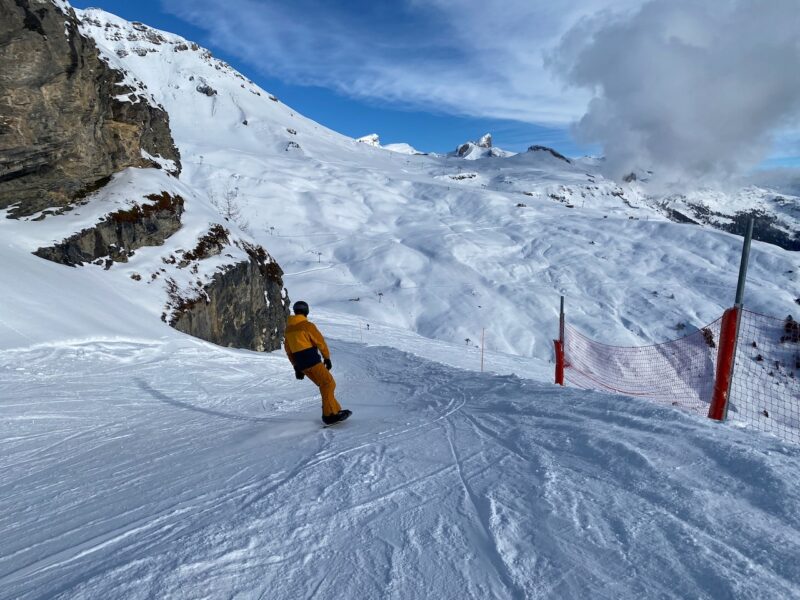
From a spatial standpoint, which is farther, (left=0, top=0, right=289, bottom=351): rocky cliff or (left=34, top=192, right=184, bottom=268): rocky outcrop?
(left=34, top=192, right=184, bottom=268): rocky outcrop

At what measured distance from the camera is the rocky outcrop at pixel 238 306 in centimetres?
1686

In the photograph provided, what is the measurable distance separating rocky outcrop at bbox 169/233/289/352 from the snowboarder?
10731 mm

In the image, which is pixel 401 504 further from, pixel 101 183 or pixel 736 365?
pixel 736 365

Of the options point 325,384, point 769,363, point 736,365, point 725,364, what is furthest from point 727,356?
point 769,363

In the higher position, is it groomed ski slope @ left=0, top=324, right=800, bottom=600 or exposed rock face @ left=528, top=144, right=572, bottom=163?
exposed rock face @ left=528, top=144, right=572, bottom=163

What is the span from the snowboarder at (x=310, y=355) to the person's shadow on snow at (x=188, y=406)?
132 centimetres

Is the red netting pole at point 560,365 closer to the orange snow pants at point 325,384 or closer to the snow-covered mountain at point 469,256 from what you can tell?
the orange snow pants at point 325,384

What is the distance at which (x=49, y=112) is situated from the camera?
15.5 metres

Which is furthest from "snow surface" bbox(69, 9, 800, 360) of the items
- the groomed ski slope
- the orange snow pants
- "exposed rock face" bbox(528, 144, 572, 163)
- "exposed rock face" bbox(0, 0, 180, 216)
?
"exposed rock face" bbox(528, 144, 572, 163)

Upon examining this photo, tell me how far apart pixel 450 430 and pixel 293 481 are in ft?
7.87

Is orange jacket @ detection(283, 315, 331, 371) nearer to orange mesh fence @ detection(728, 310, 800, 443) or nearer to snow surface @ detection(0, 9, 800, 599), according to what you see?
snow surface @ detection(0, 9, 800, 599)

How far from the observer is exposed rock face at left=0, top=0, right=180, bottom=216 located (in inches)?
569

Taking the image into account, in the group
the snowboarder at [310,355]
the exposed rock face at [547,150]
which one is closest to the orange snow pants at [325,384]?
the snowboarder at [310,355]

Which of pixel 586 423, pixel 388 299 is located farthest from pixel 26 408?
pixel 388 299
